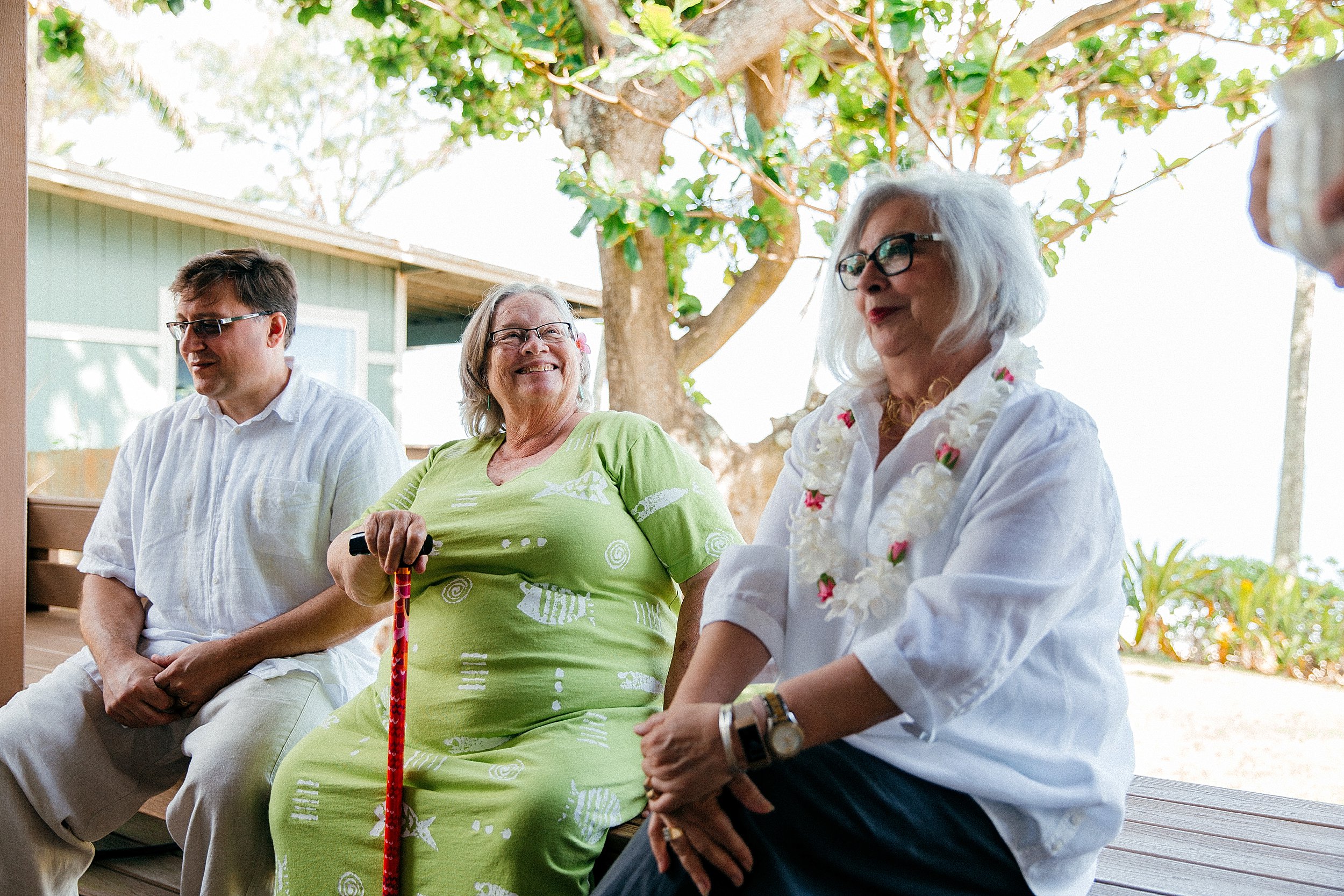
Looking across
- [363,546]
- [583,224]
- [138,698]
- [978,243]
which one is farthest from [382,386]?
[978,243]

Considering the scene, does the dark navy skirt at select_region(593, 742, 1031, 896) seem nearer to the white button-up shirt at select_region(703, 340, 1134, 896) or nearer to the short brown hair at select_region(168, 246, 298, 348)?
the white button-up shirt at select_region(703, 340, 1134, 896)

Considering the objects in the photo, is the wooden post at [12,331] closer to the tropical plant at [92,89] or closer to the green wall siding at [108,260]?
the green wall siding at [108,260]

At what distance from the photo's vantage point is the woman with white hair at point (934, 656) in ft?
3.93

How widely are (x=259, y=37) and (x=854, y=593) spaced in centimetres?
2318

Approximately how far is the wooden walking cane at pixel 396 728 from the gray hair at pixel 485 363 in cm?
46

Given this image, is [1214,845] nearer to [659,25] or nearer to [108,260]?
[659,25]

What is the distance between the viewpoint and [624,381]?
157 inches

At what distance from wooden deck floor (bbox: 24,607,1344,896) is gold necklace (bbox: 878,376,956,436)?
0.80 meters

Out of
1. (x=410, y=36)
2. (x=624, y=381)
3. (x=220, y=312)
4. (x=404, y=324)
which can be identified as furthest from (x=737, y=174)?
(x=404, y=324)

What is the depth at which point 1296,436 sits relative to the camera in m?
6.78

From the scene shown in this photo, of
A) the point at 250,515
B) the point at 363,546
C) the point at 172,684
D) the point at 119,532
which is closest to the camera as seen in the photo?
the point at 363,546

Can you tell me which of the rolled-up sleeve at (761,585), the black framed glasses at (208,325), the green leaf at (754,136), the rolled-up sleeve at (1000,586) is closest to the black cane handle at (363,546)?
the rolled-up sleeve at (761,585)

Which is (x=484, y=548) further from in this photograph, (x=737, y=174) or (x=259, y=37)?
(x=259, y=37)

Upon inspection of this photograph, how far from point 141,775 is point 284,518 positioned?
60 cm
